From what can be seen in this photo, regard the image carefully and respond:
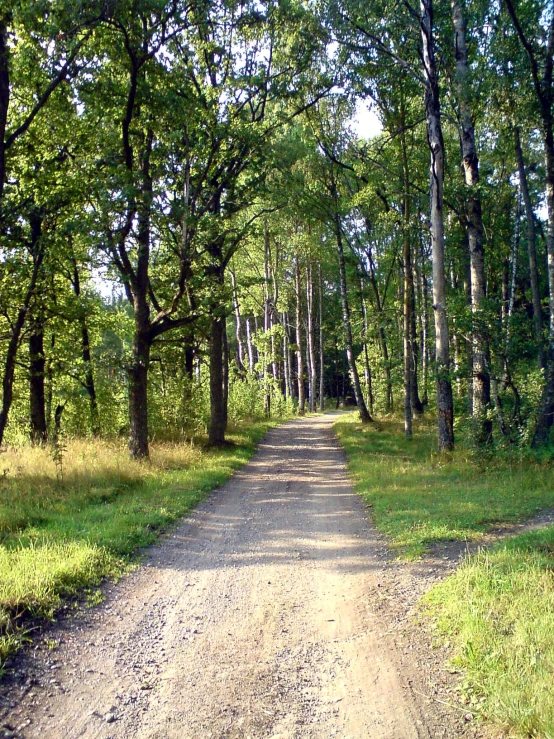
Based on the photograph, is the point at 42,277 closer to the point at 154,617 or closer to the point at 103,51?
the point at 103,51

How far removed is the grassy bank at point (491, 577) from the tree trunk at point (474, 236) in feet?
5.79

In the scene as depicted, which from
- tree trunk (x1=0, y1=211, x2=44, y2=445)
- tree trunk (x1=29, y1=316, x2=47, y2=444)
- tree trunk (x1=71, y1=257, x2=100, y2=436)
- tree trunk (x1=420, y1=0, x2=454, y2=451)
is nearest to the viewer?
tree trunk (x1=0, y1=211, x2=44, y2=445)

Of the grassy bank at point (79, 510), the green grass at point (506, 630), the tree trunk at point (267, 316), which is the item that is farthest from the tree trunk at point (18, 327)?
the tree trunk at point (267, 316)

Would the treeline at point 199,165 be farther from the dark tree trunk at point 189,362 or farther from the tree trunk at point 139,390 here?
the dark tree trunk at point 189,362

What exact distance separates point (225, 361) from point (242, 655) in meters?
17.6

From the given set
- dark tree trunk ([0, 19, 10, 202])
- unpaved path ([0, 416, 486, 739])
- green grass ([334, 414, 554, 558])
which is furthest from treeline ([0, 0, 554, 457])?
unpaved path ([0, 416, 486, 739])

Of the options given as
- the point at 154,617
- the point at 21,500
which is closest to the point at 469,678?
the point at 154,617

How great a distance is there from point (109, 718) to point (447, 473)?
949 cm

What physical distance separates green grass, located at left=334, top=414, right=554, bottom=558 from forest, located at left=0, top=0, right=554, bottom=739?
7cm

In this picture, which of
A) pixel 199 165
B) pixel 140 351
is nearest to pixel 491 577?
pixel 140 351

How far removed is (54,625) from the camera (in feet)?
14.8

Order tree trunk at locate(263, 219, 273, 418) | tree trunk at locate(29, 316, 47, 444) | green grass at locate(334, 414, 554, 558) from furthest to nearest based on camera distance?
tree trunk at locate(263, 219, 273, 418), tree trunk at locate(29, 316, 47, 444), green grass at locate(334, 414, 554, 558)

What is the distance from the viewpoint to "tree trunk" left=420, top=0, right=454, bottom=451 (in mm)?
12645

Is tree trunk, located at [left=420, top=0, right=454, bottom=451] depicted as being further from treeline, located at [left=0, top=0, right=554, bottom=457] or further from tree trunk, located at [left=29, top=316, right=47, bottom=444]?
tree trunk, located at [left=29, top=316, right=47, bottom=444]
